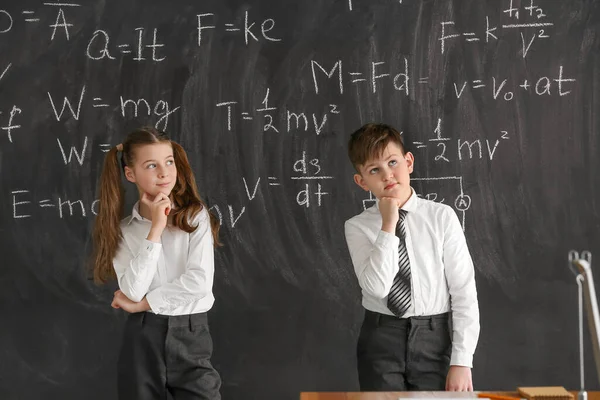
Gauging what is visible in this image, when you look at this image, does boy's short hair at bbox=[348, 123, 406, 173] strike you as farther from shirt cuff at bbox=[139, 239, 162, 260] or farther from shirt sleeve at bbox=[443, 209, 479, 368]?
Result: shirt cuff at bbox=[139, 239, 162, 260]

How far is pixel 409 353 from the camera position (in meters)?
2.41

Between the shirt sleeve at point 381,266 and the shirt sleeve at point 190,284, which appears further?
the shirt sleeve at point 190,284

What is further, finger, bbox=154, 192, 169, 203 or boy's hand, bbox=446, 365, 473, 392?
finger, bbox=154, 192, 169, 203

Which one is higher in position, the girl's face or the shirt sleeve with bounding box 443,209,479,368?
the girl's face

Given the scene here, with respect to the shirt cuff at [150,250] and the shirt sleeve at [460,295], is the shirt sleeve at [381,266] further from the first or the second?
the shirt cuff at [150,250]

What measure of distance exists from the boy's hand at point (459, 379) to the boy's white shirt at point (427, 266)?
0.8 inches

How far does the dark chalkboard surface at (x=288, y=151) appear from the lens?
300 centimetres

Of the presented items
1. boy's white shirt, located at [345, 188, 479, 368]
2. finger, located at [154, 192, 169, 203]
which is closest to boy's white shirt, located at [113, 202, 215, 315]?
finger, located at [154, 192, 169, 203]

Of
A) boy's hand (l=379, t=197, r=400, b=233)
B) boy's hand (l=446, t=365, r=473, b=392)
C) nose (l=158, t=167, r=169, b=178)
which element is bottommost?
boy's hand (l=446, t=365, r=473, b=392)

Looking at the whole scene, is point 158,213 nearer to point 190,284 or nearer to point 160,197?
point 160,197

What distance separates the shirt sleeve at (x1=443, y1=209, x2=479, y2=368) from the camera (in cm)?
238

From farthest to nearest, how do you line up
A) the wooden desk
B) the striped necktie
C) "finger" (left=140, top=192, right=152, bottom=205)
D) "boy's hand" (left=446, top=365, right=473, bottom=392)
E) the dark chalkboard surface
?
1. the dark chalkboard surface
2. "finger" (left=140, top=192, right=152, bottom=205)
3. the striped necktie
4. "boy's hand" (left=446, top=365, right=473, bottom=392)
5. the wooden desk

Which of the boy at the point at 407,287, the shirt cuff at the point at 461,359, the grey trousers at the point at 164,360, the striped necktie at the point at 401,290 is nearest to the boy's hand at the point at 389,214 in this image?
the boy at the point at 407,287

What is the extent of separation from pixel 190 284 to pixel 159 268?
0.54ft
